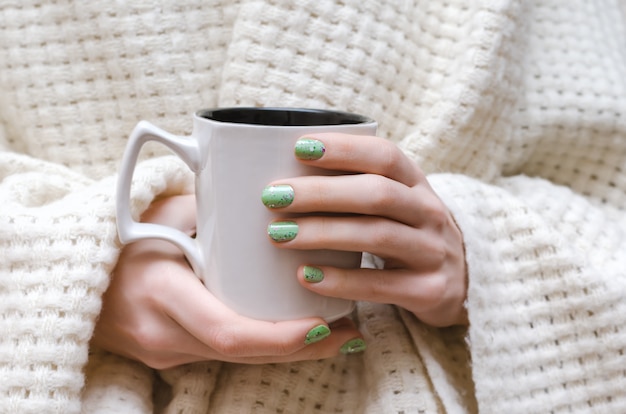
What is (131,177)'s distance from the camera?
44 centimetres

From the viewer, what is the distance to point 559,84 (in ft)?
2.31

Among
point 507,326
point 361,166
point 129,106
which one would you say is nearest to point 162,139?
point 361,166

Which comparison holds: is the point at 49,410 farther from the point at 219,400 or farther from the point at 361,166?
the point at 361,166

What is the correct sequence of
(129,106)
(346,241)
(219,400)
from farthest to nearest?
(129,106)
(219,400)
(346,241)

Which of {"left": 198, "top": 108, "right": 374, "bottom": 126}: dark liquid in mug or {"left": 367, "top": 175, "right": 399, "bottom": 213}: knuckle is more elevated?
{"left": 198, "top": 108, "right": 374, "bottom": 126}: dark liquid in mug

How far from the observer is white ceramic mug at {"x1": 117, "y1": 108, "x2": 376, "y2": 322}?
1.33 ft

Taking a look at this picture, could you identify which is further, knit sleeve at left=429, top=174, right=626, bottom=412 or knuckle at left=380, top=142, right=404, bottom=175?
knit sleeve at left=429, top=174, right=626, bottom=412

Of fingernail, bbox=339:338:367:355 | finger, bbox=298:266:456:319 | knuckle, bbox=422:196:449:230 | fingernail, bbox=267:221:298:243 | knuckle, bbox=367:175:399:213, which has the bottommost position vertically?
fingernail, bbox=339:338:367:355

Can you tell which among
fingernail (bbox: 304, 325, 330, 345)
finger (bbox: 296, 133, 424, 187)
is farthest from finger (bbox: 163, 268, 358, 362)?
finger (bbox: 296, 133, 424, 187)

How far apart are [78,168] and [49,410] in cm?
29

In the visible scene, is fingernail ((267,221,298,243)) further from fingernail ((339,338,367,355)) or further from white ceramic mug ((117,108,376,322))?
fingernail ((339,338,367,355))

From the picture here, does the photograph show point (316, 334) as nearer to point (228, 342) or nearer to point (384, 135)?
point (228, 342)

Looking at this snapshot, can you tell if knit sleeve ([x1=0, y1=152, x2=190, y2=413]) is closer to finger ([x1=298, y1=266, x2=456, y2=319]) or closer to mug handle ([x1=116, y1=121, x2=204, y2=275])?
mug handle ([x1=116, y1=121, x2=204, y2=275])

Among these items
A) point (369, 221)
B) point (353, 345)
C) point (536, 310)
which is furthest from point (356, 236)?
point (536, 310)
